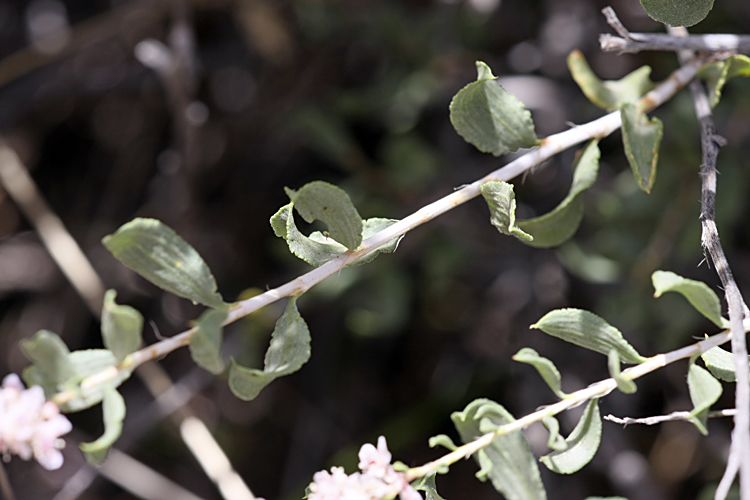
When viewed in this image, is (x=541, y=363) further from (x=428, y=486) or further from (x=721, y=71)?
(x=721, y=71)

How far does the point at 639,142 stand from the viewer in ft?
2.75

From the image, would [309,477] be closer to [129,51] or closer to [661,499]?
[661,499]

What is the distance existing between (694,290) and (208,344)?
512 mm

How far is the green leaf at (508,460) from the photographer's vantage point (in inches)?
27.7

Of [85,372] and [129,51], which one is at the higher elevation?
[129,51]

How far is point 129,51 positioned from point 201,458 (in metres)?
1.12

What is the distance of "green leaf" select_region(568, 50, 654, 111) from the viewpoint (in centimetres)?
97

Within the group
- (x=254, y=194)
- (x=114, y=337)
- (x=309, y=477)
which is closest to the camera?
(x=114, y=337)

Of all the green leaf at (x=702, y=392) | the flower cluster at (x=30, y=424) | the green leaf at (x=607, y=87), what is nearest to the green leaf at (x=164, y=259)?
the flower cluster at (x=30, y=424)

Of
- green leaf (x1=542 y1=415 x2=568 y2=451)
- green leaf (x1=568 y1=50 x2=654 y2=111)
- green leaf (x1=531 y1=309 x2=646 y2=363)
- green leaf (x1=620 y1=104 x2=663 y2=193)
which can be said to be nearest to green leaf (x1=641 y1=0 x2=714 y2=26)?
green leaf (x1=620 y1=104 x2=663 y2=193)

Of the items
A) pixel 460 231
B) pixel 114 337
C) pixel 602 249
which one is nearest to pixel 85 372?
pixel 114 337

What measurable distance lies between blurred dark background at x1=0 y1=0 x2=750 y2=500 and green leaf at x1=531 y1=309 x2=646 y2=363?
69 centimetres

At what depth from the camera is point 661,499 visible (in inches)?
51.4

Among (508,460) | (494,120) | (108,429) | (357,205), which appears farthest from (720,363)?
(357,205)
